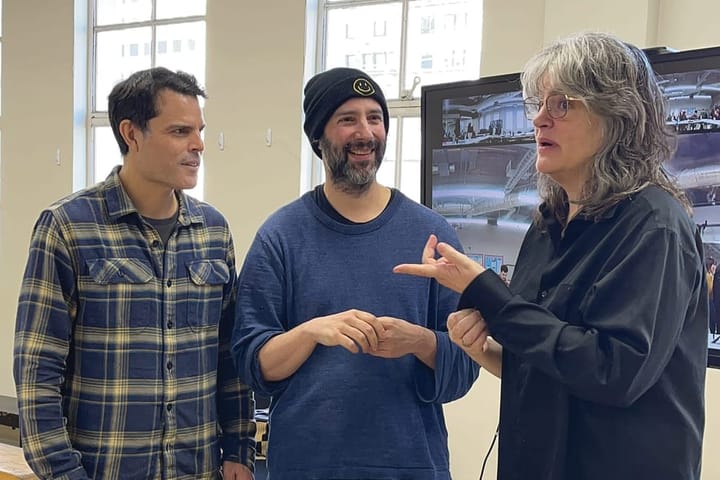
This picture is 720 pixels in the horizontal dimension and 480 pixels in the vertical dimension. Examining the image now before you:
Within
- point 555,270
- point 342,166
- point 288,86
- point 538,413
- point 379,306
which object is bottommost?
point 538,413

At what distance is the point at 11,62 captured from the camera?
495 centimetres

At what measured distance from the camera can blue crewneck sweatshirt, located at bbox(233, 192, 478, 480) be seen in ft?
4.53

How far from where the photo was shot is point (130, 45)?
476 cm

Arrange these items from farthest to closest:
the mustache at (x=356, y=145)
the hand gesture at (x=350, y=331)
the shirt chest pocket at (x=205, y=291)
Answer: the shirt chest pocket at (x=205, y=291), the mustache at (x=356, y=145), the hand gesture at (x=350, y=331)

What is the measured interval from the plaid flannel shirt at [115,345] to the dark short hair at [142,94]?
0.45 ft

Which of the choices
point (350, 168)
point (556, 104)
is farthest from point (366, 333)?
point (556, 104)

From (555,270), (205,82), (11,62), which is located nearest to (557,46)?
(555,270)

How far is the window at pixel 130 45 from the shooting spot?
4457mm

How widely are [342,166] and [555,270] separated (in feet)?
1.78

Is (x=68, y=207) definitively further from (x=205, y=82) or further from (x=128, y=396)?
(x=205, y=82)

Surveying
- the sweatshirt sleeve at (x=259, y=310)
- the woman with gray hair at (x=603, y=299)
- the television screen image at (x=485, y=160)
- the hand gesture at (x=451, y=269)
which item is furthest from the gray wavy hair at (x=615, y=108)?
the television screen image at (x=485, y=160)

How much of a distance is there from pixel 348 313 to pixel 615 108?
1.91 feet

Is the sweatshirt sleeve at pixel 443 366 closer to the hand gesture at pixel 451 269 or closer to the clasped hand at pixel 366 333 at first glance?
the clasped hand at pixel 366 333

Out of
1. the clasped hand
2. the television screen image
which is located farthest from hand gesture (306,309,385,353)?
the television screen image
